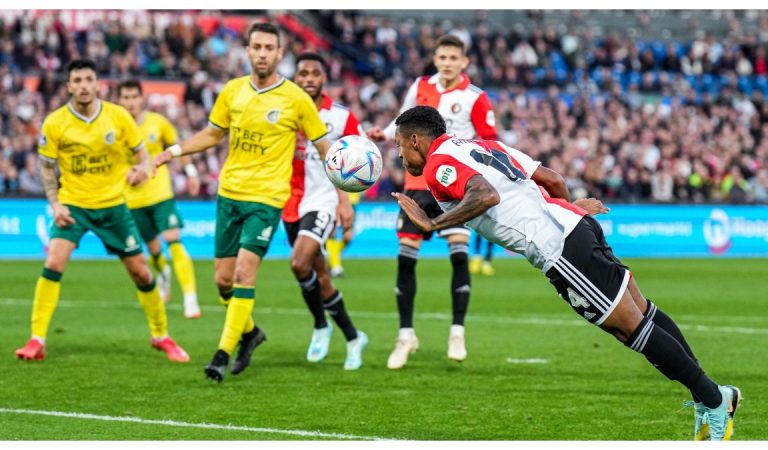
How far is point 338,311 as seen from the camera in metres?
10.5

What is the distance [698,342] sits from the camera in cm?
1188

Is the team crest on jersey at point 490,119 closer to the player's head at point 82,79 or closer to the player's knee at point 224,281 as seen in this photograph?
the player's knee at point 224,281

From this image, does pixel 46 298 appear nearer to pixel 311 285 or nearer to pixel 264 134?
pixel 311 285

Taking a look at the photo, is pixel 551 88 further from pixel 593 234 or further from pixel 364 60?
pixel 593 234

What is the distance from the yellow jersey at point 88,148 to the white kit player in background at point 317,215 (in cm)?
150

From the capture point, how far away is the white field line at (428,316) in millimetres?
13164

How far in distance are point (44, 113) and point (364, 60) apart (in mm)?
11180

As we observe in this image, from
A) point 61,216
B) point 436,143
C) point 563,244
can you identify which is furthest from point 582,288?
point 61,216

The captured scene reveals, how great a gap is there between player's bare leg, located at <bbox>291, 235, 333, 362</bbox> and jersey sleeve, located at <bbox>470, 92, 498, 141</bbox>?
71.0 inches

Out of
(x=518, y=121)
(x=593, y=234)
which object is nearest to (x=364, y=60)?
(x=518, y=121)

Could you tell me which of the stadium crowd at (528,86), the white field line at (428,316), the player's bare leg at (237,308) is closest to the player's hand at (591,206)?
the player's bare leg at (237,308)

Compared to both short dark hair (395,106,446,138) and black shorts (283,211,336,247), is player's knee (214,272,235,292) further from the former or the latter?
short dark hair (395,106,446,138)

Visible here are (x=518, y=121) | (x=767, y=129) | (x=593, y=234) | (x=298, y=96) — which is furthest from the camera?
(x=767, y=129)

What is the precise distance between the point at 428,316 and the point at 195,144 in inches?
218
